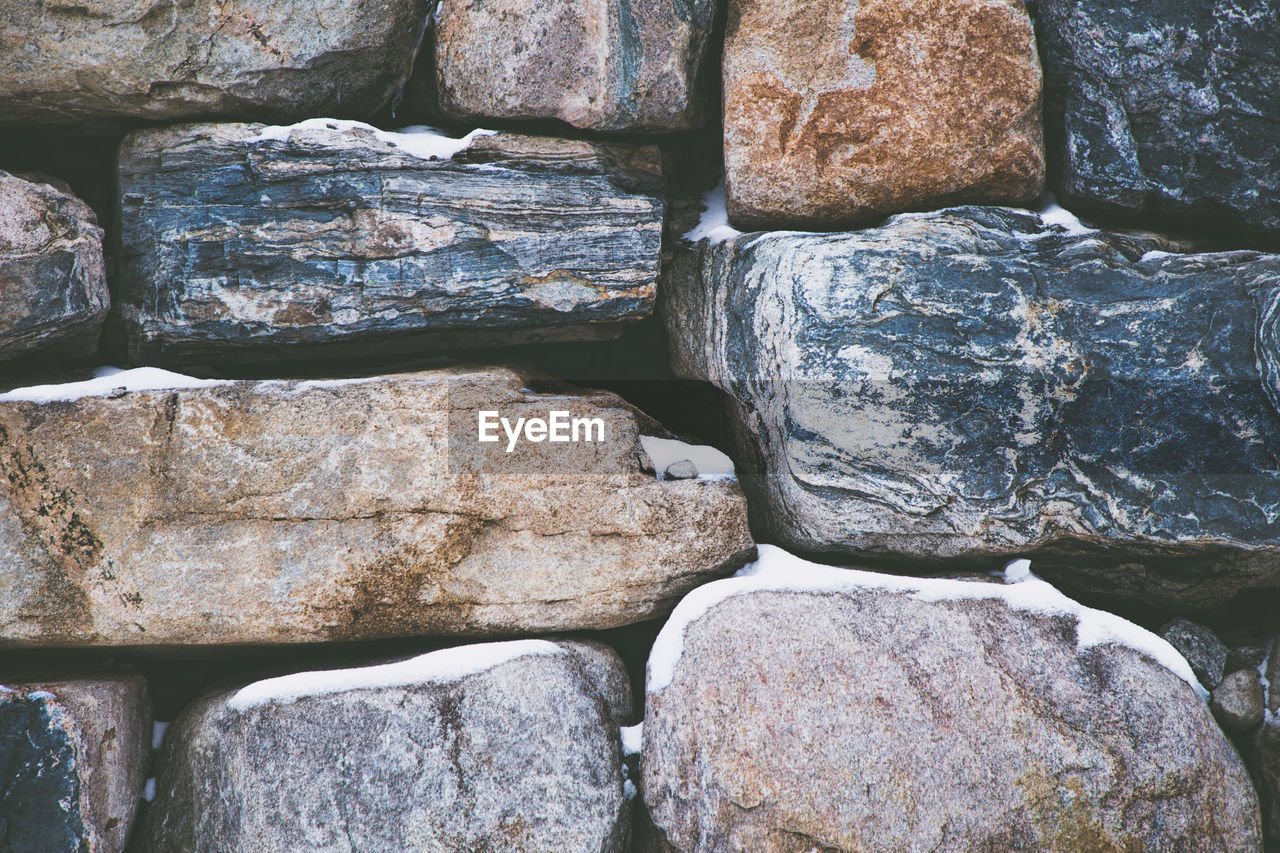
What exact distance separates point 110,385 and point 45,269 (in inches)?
11.7

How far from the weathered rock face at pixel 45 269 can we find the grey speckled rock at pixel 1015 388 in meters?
1.64

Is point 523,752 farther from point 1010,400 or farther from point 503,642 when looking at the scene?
point 1010,400

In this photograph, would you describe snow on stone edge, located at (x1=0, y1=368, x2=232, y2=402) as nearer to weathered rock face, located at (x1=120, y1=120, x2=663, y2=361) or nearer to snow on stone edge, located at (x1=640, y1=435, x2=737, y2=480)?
weathered rock face, located at (x1=120, y1=120, x2=663, y2=361)

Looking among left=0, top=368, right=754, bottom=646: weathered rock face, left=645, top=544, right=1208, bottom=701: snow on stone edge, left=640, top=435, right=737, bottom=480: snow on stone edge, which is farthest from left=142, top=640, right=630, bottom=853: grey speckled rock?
left=640, top=435, right=737, bottom=480: snow on stone edge

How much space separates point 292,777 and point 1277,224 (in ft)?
9.23

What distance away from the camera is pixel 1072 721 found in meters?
1.84

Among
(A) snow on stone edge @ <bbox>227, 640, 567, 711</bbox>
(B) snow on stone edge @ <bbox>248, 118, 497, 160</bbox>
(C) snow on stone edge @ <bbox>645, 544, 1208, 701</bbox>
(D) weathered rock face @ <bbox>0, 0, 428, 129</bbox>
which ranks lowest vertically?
(A) snow on stone edge @ <bbox>227, 640, 567, 711</bbox>

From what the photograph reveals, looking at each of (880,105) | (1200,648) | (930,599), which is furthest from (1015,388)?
(1200,648)

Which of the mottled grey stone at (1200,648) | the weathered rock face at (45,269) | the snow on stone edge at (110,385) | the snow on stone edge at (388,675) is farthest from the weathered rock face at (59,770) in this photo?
the mottled grey stone at (1200,648)

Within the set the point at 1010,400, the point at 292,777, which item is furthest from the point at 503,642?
the point at 1010,400

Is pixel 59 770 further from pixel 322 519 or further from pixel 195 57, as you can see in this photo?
pixel 195 57

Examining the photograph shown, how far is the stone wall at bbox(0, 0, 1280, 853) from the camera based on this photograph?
5.89 ft

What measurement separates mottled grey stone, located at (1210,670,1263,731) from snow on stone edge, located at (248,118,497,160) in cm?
243

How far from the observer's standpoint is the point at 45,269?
5.95 feet
